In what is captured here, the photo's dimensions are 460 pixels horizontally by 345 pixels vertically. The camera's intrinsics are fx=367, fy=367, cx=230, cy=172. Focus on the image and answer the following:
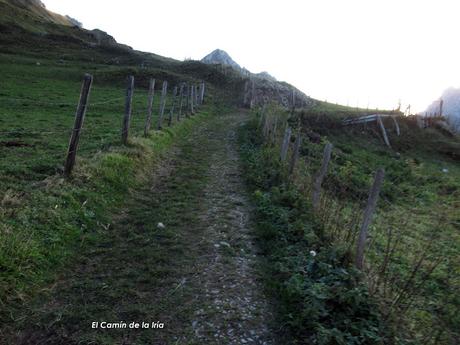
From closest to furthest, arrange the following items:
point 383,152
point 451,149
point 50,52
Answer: point 383,152
point 451,149
point 50,52

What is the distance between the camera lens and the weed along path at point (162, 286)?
4.32 m

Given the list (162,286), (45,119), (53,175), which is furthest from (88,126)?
(162,286)

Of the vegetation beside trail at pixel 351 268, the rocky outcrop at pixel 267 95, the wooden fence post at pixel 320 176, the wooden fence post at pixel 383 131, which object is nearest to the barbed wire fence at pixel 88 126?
the vegetation beside trail at pixel 351 268

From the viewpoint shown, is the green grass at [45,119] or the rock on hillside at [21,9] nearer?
the green grass at [45,119]

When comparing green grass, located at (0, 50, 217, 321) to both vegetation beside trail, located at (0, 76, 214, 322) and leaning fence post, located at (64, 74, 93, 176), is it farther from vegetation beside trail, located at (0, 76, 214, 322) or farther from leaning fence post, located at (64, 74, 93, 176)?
leaning fence post, located at (64, 74, 93, 176)

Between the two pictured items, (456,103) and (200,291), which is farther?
(456,103)

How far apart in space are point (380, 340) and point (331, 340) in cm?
52

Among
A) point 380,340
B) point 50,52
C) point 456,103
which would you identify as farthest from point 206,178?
point 456,103

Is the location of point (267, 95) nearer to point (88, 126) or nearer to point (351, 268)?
point (88, 126)

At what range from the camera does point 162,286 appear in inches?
210

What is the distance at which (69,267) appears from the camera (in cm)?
556

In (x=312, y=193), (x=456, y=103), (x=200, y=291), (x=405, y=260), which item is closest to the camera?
(x=200, y=291)

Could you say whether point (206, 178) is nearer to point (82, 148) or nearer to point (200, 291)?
point (82, 148)

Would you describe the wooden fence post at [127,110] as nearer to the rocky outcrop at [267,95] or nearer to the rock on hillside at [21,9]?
the rocky outcrop at [267,95]
